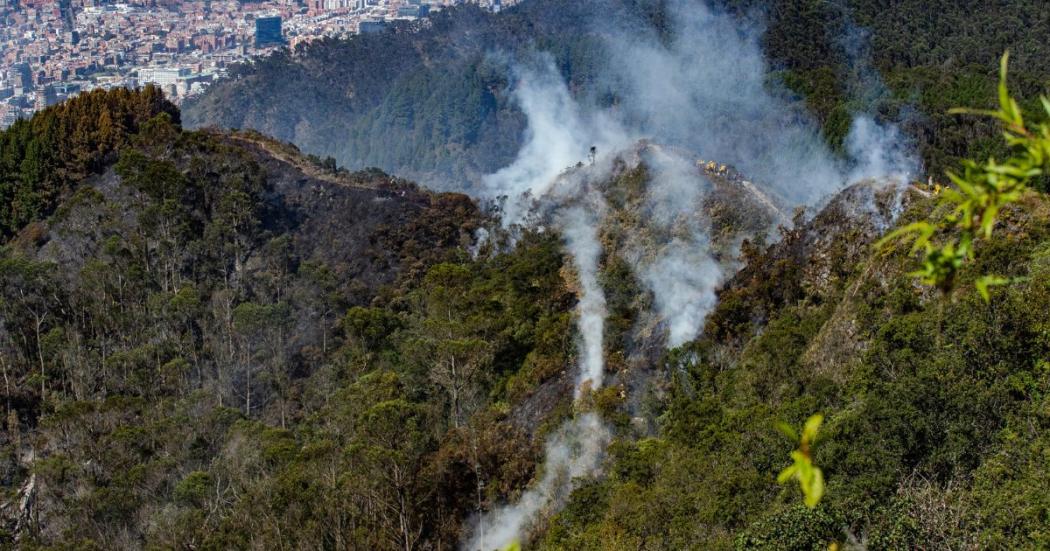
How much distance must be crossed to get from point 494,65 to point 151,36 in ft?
249

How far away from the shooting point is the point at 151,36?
171 metres

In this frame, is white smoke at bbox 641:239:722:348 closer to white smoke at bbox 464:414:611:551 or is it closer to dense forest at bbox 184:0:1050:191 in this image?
white smoke at bbox 464:414:611:551

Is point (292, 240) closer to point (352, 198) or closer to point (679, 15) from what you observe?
point (352, 198)

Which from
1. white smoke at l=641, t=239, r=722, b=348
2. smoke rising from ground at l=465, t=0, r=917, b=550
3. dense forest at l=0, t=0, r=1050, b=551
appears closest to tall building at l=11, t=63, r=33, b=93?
smoke rising from ground at l=465, t=0, r=917, b=550

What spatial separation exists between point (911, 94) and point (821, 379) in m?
44.4

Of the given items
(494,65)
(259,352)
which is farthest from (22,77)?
(259,352)

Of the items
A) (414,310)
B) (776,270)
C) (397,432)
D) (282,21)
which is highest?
(776,270)

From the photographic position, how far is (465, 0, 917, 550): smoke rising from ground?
91.9 feet

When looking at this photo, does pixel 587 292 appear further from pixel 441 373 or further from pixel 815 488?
pixel 815 488

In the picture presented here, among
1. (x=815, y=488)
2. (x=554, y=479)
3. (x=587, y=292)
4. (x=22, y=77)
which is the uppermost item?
(x=815, y=488)

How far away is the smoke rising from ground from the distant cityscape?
5808 centimetres

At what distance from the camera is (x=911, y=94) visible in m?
59.6

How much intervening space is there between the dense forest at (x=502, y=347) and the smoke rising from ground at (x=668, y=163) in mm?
315

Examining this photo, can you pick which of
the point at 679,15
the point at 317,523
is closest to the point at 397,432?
the point at 317,523
